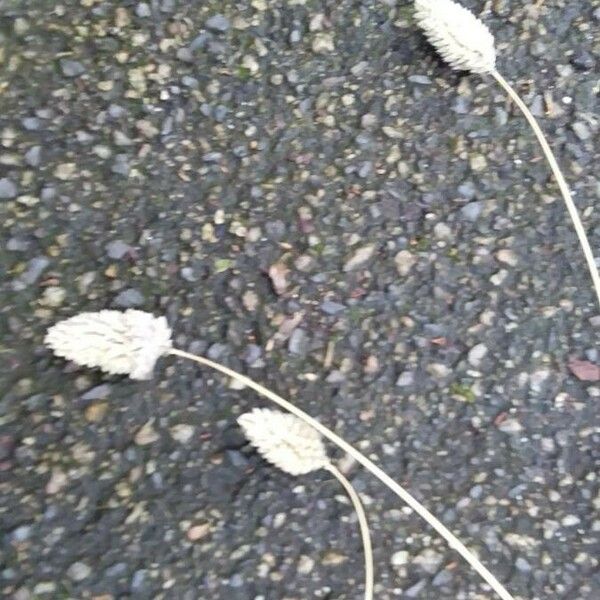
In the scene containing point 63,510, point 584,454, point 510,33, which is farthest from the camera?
point 510,33

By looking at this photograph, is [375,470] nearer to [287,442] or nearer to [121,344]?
[287,442]

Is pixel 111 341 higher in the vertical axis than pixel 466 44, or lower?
lower

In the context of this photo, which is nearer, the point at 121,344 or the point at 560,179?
the point at 121,344

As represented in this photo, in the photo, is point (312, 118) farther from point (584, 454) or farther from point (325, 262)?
point (584, 454)

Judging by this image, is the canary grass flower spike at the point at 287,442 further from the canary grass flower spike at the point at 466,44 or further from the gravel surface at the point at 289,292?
the canary grass flower spike at the point at 466,44

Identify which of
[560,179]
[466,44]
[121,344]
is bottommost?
[121,344]

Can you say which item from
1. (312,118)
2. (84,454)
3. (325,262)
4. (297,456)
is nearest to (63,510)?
(84,454)

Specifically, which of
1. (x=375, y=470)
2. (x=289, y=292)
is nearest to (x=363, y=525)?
(x=375, y=470)
